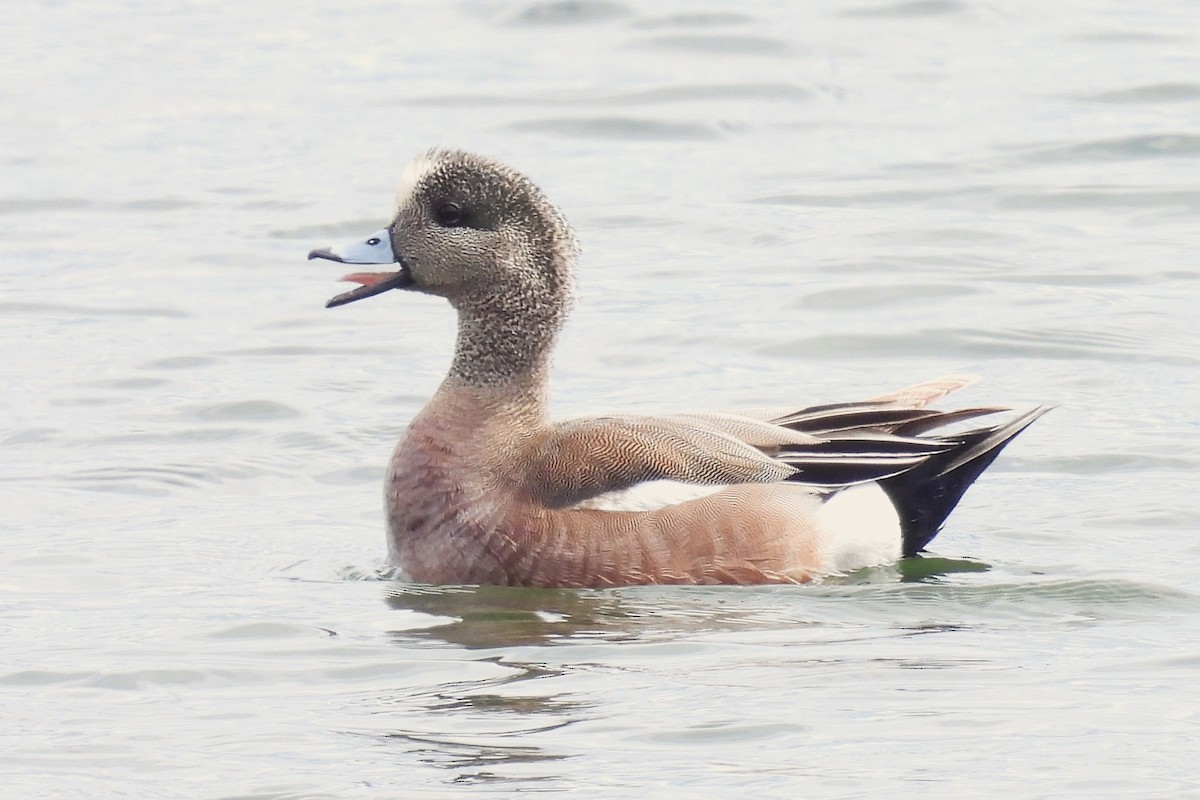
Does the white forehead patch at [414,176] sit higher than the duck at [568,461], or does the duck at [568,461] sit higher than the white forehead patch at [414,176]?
the white forehead patch at [414,176]

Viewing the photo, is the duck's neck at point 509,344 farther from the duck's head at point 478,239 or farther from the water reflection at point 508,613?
the water reflection at point 508,613

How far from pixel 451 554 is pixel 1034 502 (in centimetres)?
261

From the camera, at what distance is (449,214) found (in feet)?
26.5

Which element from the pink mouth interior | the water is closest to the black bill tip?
the pink mouth interior

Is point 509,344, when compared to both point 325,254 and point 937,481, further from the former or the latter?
point 937,481

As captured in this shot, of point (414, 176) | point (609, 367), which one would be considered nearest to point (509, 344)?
point (414, 176)

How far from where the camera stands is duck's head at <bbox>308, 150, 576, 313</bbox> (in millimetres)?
8062

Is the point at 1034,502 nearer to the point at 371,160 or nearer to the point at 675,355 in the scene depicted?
the point at 675,355

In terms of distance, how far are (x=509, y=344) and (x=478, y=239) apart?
39 cm

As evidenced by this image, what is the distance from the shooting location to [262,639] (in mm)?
7133

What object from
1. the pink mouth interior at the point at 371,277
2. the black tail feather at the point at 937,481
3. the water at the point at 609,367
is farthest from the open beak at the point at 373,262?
the black tail feather at the point at 937,481

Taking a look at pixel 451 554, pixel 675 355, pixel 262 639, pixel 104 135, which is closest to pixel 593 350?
pixel 675 355

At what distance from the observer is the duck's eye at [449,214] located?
8.07m

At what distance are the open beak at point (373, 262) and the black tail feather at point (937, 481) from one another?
189 centimetres
